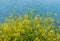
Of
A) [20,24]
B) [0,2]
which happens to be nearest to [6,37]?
[20,24]

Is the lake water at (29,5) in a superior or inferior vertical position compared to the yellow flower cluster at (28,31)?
inferior

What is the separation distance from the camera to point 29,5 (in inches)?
234

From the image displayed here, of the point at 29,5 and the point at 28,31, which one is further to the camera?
the point at 29,5

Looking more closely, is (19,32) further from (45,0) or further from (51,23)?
(45,0)

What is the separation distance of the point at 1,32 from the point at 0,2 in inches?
115

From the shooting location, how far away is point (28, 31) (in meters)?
3.37

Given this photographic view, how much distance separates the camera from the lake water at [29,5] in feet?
18.3

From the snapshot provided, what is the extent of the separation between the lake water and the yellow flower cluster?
191 centimetres

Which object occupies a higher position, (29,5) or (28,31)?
(28,31)

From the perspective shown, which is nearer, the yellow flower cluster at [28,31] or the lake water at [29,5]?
the yellow flower cluster at [28,31]

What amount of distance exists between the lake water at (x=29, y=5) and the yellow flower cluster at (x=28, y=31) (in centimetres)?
191

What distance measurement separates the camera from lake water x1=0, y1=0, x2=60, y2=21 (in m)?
5.57

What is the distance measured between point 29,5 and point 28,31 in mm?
2638

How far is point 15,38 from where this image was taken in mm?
3285
